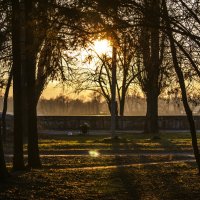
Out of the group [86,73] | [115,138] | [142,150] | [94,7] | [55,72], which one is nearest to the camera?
[94,7]

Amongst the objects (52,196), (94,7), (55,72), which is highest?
(94,7)

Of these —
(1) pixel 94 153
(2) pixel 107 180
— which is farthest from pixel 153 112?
(2) pixel 107 180

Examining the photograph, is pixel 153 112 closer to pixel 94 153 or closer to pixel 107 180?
pixel 94 153

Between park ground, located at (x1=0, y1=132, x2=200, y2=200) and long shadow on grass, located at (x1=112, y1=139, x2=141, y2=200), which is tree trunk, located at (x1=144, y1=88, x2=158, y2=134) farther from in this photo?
long shadow on grass, located at (x1=112, y1=139, x2=141, y2=200)

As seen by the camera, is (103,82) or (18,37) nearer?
(18,37)

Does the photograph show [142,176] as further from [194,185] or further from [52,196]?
[52,196]

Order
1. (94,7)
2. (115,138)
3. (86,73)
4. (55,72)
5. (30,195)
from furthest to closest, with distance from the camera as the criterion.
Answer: (86,73), (115,138), (55,72), (94,7), (30,195)

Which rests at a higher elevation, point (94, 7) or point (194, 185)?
point (94, 7)

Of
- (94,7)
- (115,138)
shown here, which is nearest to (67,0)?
(94,7)

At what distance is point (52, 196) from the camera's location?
→ 12961 millimetres

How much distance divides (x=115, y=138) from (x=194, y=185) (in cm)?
1887

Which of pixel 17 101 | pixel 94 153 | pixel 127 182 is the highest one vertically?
pixel 17 101

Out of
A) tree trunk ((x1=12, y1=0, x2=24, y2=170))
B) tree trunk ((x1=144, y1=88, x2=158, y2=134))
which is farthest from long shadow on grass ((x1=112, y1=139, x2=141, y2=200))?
tree trunk ((x1=144, y1=88, x2=158, y2=134))

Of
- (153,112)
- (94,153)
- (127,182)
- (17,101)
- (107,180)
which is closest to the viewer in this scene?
(127,182)
